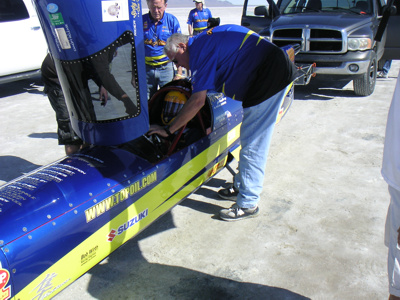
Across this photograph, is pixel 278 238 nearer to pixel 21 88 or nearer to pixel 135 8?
pixel 135 8

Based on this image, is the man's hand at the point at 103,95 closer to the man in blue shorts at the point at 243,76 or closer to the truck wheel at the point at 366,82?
the man in blue shorts at the point at 243,76

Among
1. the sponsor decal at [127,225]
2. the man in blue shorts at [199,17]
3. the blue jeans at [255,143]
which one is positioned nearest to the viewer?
the sponsor decal at [127,225]

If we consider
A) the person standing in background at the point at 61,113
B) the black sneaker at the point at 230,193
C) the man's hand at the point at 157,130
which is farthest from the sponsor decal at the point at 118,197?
the person standing in background at the point at 61,113

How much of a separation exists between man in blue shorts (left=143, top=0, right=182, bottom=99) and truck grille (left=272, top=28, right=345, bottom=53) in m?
2.90

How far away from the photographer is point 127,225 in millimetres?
2893

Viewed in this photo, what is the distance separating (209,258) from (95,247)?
1025mm

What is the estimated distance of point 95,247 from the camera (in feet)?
8.70

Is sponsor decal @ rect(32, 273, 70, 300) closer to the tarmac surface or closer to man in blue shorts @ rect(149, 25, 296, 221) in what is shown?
the tarmac surface

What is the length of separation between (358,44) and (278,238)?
5003 millimetres

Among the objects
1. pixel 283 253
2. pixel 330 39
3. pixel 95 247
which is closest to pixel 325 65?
pixel 330 39

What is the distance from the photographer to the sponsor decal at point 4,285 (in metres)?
2.08

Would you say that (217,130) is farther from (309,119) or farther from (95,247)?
(309,119)

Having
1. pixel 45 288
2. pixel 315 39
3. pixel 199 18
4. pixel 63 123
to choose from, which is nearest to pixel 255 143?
pixel 45 288

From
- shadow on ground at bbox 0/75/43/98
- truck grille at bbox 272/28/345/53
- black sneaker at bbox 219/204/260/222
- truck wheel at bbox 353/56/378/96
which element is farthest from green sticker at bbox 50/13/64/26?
shadow on ground at bbox 0/75/43/98
